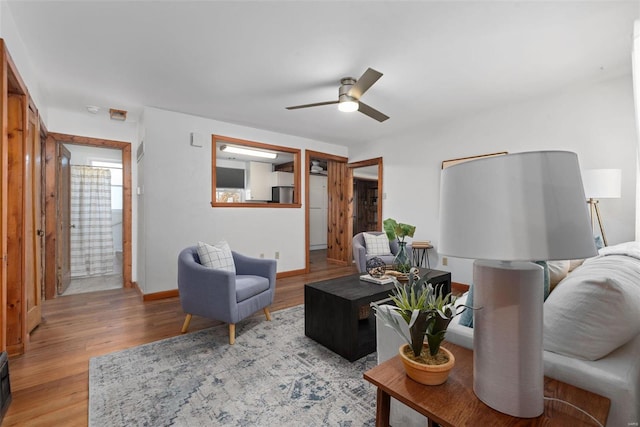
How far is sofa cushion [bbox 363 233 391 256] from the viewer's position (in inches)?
171

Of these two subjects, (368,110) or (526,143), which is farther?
(526,143)

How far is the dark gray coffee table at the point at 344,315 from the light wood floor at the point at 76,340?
3.17 ft

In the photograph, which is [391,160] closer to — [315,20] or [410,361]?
[315,20]

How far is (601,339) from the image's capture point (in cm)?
91

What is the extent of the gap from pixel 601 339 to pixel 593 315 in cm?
8

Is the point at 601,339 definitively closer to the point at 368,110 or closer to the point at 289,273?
the point at 368,110

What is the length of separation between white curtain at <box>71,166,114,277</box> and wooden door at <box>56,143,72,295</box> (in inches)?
14.3

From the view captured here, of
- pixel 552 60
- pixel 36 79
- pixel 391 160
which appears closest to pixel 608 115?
pixel 552 60

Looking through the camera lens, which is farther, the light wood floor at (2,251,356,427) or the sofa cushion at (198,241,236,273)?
Result: the sofa cushion at (198,241,236,273)

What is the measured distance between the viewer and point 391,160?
4930 millimetres

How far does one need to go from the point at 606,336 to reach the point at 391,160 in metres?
4.25

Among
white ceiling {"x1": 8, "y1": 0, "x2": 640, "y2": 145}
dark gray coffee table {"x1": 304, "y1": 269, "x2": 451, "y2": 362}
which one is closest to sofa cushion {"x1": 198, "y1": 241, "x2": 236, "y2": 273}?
dark gray coffee table {"x1": 304, "y1": 269, "x2": 451, "y2": 362}

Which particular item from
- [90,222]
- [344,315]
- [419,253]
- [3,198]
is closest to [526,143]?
[419,253]

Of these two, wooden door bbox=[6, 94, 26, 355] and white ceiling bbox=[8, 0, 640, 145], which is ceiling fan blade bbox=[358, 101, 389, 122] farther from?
wooden door bbox=[6, 94, 26, 355]
